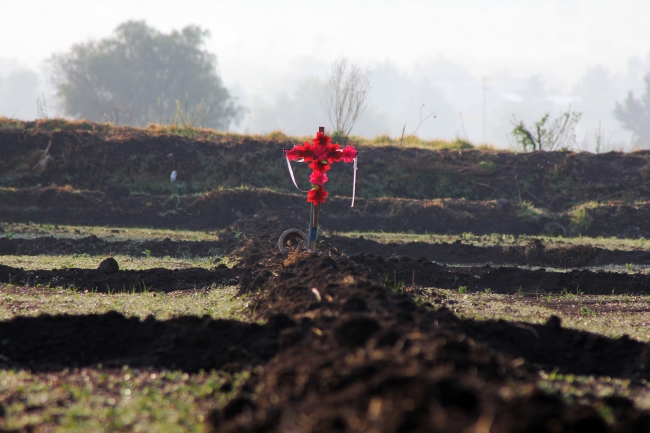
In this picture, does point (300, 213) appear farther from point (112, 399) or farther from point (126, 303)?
point (112, 399)

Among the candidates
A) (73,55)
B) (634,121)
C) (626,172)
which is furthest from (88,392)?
(634,121)

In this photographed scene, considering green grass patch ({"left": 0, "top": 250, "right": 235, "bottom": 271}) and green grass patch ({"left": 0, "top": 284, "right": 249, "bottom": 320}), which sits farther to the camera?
green grass patch ({"left": 0, "top": 250, "right": 235, "bottom": 271})

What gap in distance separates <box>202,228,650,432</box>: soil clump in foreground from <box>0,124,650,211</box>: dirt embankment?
14.4m

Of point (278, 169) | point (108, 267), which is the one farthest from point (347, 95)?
point (108, 267)

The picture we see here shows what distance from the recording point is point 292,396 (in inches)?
127

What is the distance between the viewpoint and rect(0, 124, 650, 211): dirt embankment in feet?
63.0

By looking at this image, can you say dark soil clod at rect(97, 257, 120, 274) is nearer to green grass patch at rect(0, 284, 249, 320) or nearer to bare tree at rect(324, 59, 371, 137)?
green grass patch at rect(0, 284, 249, 320)

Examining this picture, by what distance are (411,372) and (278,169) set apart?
17.6 meters

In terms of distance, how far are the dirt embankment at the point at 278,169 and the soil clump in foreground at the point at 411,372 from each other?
14.4 m

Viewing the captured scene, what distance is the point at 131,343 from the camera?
496 cm

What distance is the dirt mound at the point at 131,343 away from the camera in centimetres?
454

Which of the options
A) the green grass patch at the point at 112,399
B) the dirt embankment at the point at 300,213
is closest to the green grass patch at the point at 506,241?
the dirt embankment at the point at 300,213

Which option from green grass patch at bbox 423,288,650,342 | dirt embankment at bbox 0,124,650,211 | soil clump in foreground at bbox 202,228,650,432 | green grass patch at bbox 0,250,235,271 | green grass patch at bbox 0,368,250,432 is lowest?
green grass patch at bbox 0,250,235,271

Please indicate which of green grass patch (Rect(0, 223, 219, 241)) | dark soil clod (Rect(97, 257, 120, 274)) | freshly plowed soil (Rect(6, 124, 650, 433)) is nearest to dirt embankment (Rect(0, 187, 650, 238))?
freshly plowed soil (Rect(6, 124, 650, 433))
